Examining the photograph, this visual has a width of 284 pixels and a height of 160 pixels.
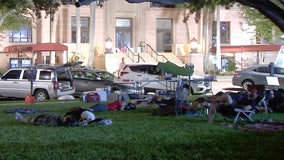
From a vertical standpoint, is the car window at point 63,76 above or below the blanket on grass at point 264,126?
above

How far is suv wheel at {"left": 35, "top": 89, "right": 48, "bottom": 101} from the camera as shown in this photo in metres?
23.1

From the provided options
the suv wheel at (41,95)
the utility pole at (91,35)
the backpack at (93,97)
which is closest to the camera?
the backpack at (93,97)

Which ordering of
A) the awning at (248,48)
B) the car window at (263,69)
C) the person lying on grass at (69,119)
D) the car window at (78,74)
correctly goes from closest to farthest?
the person lying on grass at (69,119), the car window at (78,74), the car window at (263,69), the awning at (248,48)

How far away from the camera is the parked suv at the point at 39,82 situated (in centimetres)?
2300

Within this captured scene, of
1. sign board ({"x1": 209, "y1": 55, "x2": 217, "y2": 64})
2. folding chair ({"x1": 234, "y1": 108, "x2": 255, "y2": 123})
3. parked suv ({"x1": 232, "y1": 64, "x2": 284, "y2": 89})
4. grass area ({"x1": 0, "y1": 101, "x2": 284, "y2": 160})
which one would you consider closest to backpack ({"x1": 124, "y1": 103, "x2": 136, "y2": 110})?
grass area ({"x1": 0, "y1": 101, "x2": 284, "y2": 160})

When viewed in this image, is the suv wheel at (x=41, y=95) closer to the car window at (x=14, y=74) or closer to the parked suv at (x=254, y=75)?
the car window at (x=14, y=74)

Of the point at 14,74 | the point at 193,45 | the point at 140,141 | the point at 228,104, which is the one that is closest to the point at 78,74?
the point at 14,74

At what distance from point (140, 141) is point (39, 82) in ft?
47.7

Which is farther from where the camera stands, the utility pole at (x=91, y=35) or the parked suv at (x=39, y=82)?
the utility pole at (x=91, y=35)

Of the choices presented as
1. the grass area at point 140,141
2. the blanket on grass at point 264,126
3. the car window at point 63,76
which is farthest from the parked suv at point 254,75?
the grass area at point 140,141

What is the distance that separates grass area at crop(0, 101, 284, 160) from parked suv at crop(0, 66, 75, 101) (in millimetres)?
10785

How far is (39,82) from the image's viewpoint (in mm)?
23062

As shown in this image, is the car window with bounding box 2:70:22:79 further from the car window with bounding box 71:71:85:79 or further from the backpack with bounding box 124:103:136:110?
the backpack with bounding box 124:103:136:110

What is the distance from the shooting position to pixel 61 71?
2375cm
